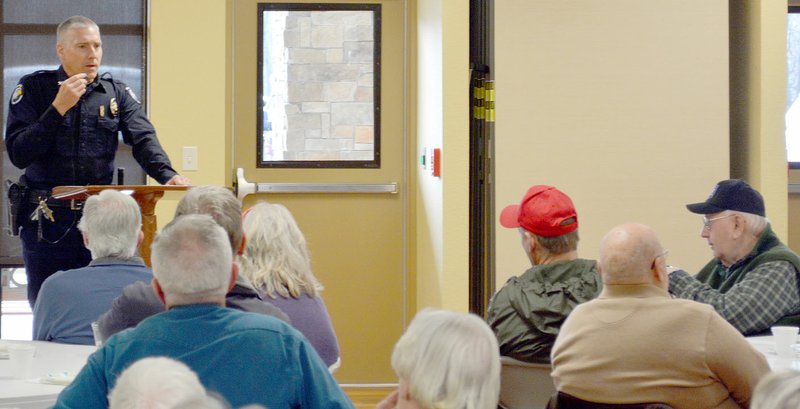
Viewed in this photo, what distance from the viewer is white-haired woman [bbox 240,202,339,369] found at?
3.07 meters

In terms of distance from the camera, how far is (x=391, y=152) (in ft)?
21.2

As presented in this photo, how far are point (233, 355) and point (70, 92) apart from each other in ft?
7.66

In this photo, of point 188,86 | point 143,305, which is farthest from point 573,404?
point 188,86

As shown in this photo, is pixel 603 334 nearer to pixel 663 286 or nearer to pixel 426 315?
pixel 663 286

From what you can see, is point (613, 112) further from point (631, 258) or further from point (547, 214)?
point (631, 258)

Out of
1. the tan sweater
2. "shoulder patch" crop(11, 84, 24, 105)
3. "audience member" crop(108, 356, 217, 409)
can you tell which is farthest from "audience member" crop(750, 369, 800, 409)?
"shoulder patch" crop(11, 84, 24, 105)

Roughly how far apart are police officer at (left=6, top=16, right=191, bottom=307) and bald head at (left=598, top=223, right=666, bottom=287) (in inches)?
77.2

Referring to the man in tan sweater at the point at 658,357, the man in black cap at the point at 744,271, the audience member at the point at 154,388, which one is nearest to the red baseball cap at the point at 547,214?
the man in black cap at the point at 744,271

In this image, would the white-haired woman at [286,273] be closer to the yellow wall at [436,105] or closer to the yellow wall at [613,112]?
the yellow wall at [436,105]

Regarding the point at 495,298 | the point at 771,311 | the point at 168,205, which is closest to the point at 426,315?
the point at 495,298

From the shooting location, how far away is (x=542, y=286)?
10.8 ft

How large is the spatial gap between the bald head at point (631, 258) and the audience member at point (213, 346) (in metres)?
0.99

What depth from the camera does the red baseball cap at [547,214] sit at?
138 inches

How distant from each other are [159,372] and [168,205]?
448cm
